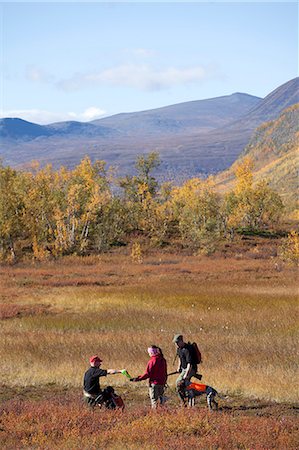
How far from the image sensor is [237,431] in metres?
12.2

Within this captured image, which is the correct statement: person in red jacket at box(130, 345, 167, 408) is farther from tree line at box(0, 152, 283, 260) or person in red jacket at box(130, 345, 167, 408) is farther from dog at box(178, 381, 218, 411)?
tree line at box(0, 152, 283, 260)

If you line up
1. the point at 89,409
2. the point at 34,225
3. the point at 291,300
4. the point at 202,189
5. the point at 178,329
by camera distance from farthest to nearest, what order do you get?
1. the point at 202,189
2. the point at 34,225
3. the point at 291,300
4. the point at 178,329
5. the point at 89,409

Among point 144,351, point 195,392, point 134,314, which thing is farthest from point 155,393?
point 134,314

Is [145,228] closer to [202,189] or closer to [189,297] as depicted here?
[202,189]

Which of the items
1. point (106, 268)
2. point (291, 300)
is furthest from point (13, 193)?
point (291, 300)

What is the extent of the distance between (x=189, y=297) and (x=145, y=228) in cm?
4967

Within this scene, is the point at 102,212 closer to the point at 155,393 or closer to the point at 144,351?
the point at 144,351

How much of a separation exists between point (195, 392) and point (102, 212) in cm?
6077

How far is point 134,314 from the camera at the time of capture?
31.2m

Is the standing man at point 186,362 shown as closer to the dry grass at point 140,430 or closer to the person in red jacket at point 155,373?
the person in red jacket at point 155,373

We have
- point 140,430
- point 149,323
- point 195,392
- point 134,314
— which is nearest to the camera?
point 140,430

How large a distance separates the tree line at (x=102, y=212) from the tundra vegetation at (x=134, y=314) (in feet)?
0.86

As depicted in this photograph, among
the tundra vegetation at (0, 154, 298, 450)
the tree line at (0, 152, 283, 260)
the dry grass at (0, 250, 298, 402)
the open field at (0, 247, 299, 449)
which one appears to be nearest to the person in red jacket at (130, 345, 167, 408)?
the open field at (0, 247, 299, 449)

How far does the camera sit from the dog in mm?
14969
